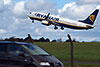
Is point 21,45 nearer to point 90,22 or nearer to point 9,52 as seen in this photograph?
point 9,52

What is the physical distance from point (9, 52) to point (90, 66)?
8769mm

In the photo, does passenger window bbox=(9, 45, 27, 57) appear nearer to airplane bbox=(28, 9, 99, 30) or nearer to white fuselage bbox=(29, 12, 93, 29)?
airplane bbox=(28, 9, 99, 30)

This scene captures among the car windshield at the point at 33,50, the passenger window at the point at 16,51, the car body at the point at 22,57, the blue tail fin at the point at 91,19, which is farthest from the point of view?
the blue tail fin at the point at 91,19

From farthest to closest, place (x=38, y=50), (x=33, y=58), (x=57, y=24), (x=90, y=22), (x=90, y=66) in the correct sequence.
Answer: (x=90, y=22) < (x=57, y=24) < (x=90, y=66) < (x=38, y=50) < (x=33, y=58)

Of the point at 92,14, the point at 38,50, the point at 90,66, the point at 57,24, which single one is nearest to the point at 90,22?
the point at 92,14

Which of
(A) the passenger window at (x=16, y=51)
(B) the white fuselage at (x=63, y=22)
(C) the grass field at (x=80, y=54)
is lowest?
(C) the grass field at (x=80, y=54)

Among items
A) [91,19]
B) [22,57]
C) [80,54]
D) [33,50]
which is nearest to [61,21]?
[91,19]

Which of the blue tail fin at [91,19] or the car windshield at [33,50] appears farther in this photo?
the blue tail fin at [91,19]

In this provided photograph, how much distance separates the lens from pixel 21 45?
40.2 ft

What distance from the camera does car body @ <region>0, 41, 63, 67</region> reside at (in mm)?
11711

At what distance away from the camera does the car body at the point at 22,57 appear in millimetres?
11711

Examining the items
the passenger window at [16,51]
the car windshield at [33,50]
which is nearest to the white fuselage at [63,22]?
the car windshield at [33,50]

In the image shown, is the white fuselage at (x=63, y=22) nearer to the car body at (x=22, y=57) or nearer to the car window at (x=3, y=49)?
the car window at (x=3, y=49)

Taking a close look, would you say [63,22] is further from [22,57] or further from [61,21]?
[22,57]
